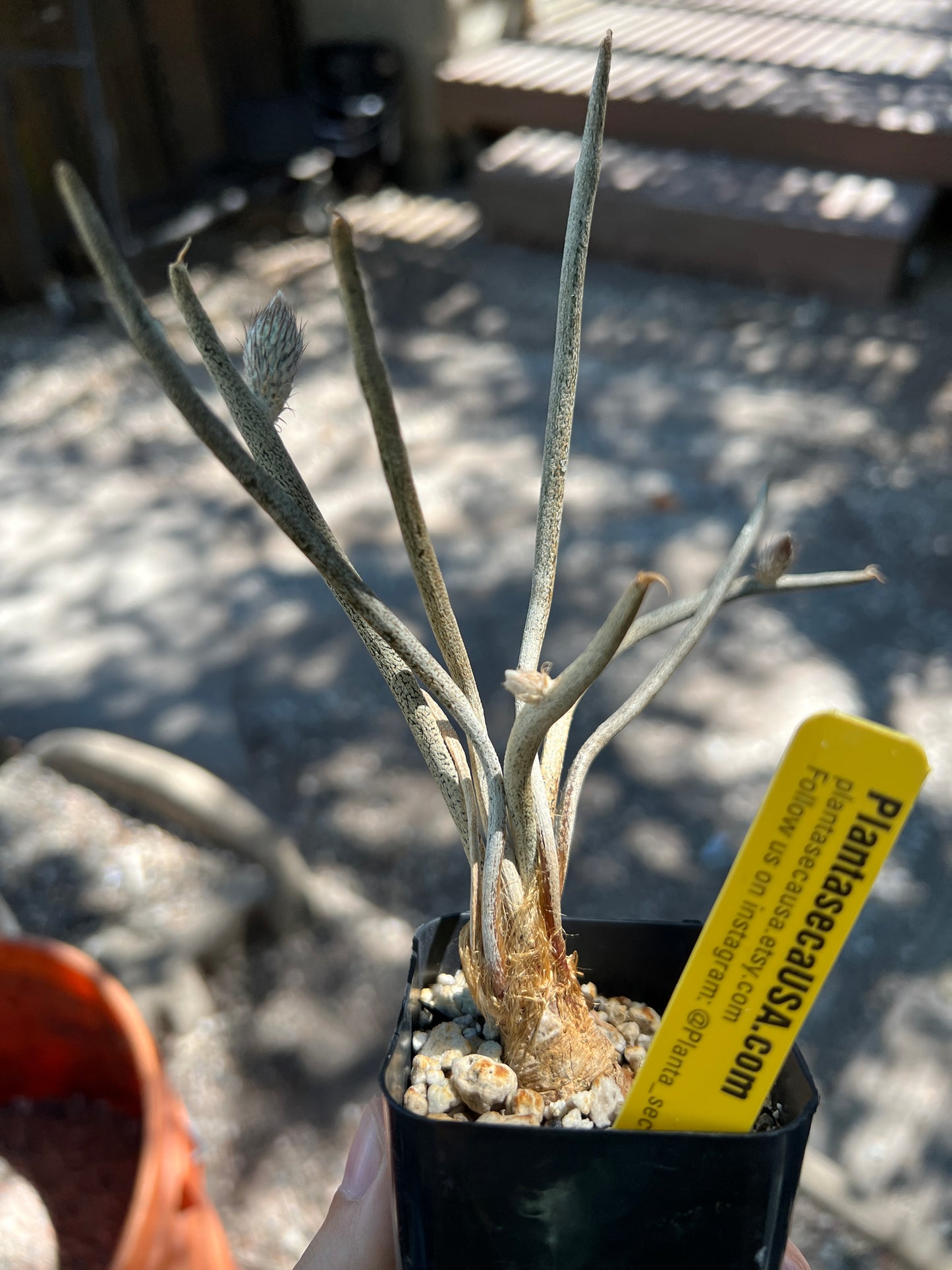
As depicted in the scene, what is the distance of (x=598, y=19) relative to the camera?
576 cm

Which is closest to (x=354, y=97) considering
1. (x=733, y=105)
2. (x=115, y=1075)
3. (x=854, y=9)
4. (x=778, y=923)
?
(x=733, y=105)

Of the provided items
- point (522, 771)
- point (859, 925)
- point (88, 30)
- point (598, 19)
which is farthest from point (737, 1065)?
point (598, 19)

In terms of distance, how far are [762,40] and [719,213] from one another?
1641 millimetres

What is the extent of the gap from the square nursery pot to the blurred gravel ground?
3.35 feet

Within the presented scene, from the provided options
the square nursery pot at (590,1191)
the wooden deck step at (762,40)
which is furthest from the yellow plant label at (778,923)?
the wooden deck step at (762,40)

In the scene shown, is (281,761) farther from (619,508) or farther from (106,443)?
(106,443)

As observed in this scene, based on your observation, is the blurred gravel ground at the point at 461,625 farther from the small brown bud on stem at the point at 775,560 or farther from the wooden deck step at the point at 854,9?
the wooden deck step at the point at 854,9

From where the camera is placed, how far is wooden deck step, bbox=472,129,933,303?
4.14 m

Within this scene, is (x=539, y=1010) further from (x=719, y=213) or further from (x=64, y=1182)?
(x=719, y=213)

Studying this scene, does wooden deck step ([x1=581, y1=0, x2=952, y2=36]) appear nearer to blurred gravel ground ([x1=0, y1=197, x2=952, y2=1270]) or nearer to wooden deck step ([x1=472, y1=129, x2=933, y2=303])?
wooden deck step ([x1=472, y1=129, x2=933, y2=303])

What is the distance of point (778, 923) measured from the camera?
0.54 m

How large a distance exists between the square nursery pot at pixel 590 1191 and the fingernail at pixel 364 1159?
190 mm

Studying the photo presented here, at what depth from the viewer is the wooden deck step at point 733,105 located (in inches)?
171

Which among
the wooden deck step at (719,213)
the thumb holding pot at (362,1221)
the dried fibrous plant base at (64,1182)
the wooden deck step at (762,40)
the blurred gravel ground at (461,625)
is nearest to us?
the thumb holding pot at (362,1221)
